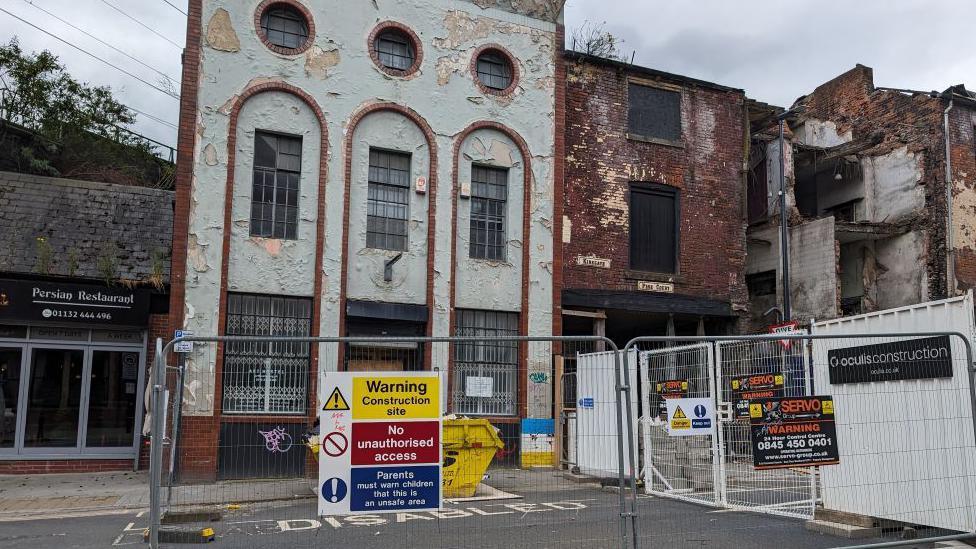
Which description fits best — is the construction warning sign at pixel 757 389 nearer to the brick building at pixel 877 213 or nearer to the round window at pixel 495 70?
the round window at pixel 495 70

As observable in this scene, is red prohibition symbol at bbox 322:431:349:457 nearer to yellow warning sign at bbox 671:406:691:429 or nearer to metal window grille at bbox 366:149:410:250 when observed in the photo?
yellow warning sign at bbox 671:406:691:429

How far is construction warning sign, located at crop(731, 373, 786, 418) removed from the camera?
9.60m

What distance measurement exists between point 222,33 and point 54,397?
7.91 m

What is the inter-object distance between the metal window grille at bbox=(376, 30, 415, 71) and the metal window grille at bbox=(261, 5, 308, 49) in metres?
1.62

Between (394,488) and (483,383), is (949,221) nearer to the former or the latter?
(483,383)

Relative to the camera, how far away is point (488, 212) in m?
18.4

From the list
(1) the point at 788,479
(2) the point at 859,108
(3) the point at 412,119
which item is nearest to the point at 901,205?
(2) the point at 859,108

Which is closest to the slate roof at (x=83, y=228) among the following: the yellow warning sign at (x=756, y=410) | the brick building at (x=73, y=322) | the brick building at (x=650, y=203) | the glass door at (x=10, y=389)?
the brick building at (x=73, y=322)

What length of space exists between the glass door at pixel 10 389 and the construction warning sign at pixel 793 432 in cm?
1402

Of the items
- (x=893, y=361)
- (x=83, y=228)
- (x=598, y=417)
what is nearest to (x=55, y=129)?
(x=83, y=228)

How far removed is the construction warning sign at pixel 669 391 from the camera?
1130 cm

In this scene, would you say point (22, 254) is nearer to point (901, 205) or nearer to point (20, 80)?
point (20, 80)

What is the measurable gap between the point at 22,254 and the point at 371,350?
10.6 meters

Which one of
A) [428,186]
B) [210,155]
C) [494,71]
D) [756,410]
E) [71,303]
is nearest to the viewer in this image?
[756,410]
